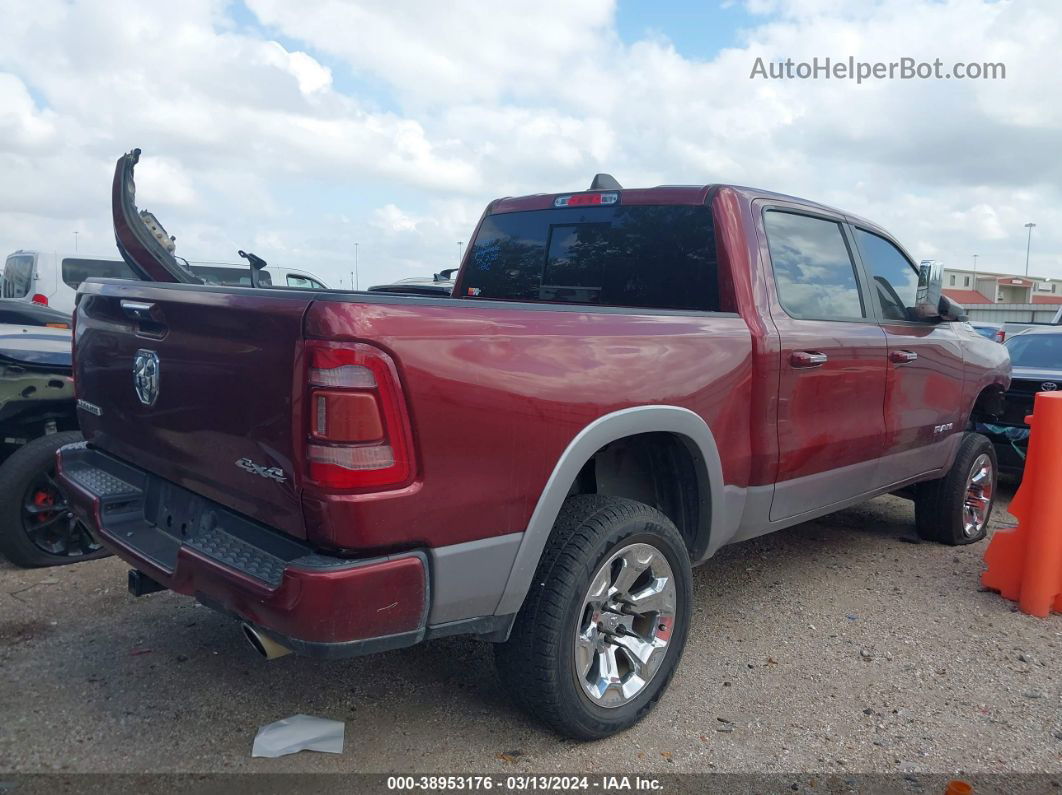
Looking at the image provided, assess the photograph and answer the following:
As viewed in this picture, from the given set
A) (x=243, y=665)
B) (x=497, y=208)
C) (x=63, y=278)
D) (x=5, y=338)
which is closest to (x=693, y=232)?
(x=497, y=208)

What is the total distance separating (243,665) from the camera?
11.8 ft

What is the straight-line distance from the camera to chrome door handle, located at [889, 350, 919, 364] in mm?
4362

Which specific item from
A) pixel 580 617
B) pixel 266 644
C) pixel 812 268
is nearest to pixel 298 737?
pixel 266 644

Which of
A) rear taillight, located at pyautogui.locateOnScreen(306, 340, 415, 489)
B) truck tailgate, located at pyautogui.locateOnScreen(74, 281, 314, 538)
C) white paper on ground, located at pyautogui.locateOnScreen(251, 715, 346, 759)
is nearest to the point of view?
rear taillight, located at pyautogui.locateOnScreen(306, 340, 415, 489)

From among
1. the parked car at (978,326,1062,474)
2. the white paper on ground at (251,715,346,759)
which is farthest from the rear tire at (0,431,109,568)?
the parked car at (978,326,1062,474)

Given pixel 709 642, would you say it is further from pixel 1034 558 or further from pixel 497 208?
pixel 497 208

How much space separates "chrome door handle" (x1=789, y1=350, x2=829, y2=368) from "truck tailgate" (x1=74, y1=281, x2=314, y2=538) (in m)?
2.11

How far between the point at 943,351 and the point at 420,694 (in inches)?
134

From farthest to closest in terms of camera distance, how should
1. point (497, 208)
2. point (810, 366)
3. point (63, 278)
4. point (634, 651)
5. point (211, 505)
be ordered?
point (63, 278) < point (497, 208) < point (810, 366) < point (634, 651) < point (211, 505)

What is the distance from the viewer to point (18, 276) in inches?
702

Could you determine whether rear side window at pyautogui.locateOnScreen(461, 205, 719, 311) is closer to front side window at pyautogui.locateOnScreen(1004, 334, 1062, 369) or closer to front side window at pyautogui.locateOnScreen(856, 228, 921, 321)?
front side window at pyautogui.locateOnScreen(856, 228, 921, 321)

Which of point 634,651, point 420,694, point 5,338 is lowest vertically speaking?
point 420,694

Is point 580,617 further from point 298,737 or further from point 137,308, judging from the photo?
point 137,308

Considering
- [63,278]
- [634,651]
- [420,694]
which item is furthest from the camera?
[63,278]
